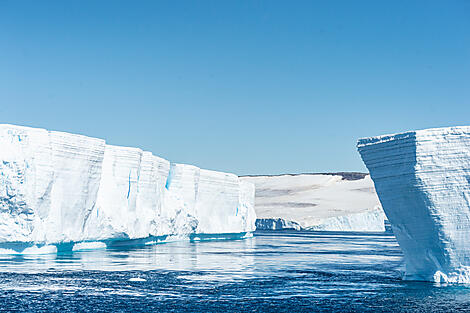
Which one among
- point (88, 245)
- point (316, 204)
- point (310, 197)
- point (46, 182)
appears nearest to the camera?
point (46, 182)

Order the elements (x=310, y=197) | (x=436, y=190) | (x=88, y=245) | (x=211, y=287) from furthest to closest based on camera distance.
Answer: (x=310, y=197) → (x=88, y=245) → (x=211, y=287) → (x=436, y=190)

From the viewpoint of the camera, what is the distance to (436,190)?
12312 millimetres

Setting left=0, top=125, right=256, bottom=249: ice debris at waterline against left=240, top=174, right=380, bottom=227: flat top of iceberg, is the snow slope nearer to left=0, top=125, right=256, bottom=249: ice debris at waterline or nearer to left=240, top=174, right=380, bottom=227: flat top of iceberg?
left=240, top=174, right=380, bottom=227: flat top of iceberg

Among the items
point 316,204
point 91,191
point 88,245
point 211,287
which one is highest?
point 316,204

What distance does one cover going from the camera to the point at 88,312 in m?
10.0

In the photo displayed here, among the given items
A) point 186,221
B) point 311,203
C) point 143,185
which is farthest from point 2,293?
point 311,203

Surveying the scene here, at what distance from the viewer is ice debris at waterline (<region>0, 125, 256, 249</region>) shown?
18.0m

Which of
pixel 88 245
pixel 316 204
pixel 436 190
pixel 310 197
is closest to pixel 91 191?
pixel 88 245

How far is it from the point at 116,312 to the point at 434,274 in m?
6.45

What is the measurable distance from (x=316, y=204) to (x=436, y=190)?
4616cm

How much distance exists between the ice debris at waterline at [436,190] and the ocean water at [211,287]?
0.59 meters

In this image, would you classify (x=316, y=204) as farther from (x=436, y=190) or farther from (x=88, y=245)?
(x=436, y=190)

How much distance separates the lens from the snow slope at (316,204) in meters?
51.9

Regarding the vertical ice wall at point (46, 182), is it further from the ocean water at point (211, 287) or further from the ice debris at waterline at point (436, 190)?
the ice debris at waterline at point (436, 190)
